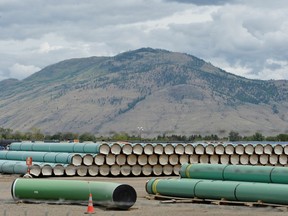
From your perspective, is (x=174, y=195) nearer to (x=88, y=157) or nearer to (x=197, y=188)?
(x=197, y=188)

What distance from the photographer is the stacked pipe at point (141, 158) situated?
36.7 m

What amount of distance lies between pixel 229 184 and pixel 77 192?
5209 mm

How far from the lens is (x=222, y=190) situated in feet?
74.4

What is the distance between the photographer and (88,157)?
3688cm

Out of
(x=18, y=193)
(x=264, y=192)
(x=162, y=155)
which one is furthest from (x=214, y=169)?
(x=162, y=155)

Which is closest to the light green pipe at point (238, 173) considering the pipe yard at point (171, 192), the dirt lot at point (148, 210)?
the pipe yard at point (171, 192)

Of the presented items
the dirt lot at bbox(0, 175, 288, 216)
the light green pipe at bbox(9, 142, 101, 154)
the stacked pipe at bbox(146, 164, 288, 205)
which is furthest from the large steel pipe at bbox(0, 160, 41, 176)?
the stacked pipe at bbox(146, 164, 288, 205)

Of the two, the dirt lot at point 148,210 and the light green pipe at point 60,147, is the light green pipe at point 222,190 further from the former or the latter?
the light green pipe at point 60,147

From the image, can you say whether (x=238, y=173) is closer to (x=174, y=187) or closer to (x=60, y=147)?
(x=174, y=187)

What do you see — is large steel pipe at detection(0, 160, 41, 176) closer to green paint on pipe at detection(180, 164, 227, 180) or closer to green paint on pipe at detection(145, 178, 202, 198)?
green paint on pipe at detection(145, 178, 202, 198)

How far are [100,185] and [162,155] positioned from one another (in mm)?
15837

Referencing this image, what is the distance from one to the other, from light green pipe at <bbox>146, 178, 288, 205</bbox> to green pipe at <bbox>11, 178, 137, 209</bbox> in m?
2.69

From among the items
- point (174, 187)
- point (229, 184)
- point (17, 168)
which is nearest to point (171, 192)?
point (174, 187)

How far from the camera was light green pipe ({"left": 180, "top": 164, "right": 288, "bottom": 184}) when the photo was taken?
74.1 ft
